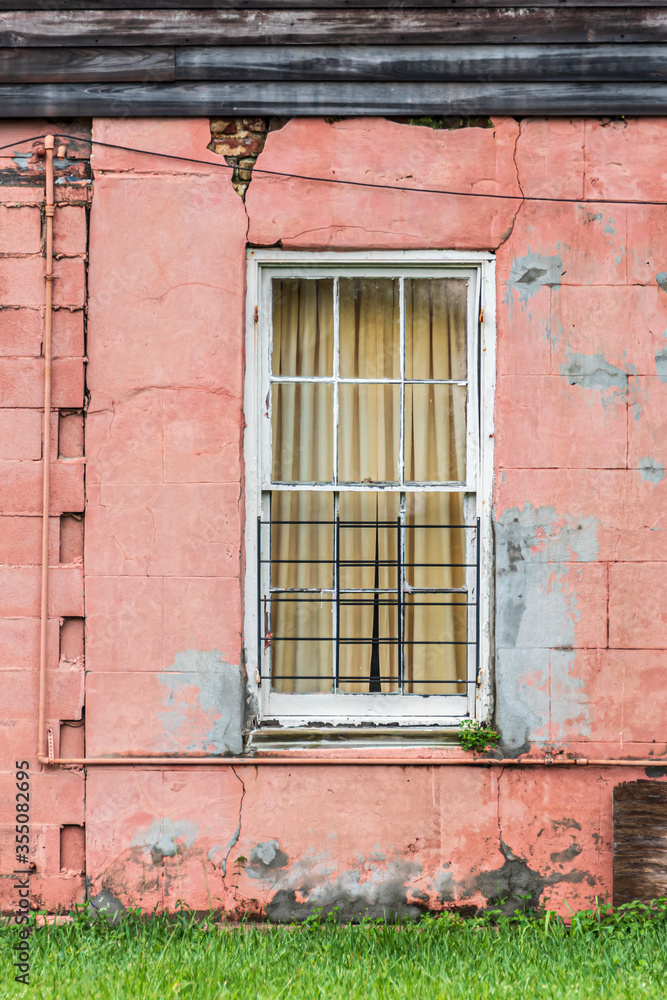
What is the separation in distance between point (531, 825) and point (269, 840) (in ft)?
4.19

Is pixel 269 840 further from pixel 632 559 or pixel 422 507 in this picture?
pixel 632 559

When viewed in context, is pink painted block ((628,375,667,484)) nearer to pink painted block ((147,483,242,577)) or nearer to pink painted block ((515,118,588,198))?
pink painted block ((515,118,588,198))

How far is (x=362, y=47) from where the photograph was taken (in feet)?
13.2

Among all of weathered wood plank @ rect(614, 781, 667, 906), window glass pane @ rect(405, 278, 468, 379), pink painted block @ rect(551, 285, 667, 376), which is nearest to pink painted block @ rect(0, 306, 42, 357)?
window glass pane @ rect(405, 278, 468, 379)

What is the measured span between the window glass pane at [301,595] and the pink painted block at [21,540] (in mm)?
1119

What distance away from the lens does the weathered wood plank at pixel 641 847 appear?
150 inches

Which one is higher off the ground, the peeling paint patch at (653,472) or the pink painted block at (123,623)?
the peeling paint patch at (653,472)

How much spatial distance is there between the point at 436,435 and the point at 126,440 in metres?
1.58

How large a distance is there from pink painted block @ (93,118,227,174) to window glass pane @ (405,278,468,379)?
1164mm

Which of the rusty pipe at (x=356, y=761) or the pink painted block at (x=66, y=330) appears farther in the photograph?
the pink painted block at (x=66, y=330)

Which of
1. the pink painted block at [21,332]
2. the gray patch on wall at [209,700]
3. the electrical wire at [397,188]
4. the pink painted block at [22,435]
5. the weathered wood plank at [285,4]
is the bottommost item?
the gray patch on wall at [209,700]

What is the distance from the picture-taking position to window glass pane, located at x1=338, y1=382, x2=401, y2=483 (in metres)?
4.21

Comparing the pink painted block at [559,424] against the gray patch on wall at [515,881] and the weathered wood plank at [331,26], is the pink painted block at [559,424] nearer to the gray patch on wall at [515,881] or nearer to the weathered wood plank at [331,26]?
the weathered wood plank at [331,26]

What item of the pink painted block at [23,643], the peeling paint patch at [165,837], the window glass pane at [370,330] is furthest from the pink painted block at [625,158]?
the peeling paint patch at [165,837]
